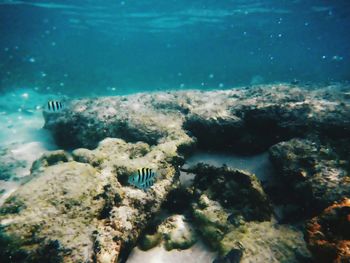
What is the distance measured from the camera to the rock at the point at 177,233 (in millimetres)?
4883

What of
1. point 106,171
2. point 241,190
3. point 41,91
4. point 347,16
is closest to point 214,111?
point 241,190

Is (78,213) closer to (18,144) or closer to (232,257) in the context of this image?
(232,257)

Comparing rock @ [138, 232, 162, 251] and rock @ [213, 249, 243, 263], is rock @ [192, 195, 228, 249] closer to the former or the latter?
rock @ [213, 249, 243, 263]

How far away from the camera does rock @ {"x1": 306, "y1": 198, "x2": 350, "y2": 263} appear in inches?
145

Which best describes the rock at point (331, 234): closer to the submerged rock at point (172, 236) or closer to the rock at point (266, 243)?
the rock at point (266, 243)

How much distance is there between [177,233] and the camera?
5.02 meters

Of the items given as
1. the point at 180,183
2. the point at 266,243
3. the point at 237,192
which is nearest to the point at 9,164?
the point at 180,183

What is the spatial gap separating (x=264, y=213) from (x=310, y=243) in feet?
4.12

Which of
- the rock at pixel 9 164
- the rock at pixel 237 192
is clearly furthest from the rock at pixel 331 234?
the rock at pixel 9 164

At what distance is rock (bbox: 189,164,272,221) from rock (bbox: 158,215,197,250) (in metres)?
0.77

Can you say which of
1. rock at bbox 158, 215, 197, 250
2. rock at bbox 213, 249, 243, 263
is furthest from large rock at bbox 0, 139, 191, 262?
rock at bbox 213, 249, 243, 263

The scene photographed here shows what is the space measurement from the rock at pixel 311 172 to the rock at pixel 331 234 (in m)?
0.75

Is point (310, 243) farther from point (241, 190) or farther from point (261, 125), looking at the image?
point (261, 125)

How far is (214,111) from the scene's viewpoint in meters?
7.55
